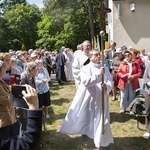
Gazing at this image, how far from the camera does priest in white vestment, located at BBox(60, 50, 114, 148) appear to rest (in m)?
4.54

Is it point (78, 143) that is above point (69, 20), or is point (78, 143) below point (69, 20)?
below

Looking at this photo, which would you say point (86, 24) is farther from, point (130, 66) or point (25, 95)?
point (25, 95)

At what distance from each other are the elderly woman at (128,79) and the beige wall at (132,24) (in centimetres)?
1081

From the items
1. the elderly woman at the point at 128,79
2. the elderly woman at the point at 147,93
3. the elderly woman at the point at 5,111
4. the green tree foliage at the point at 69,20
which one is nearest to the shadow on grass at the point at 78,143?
the elderly woman at the point at 147,93

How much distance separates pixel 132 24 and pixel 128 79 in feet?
37.1

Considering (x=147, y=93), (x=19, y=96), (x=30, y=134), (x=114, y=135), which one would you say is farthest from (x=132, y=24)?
(x=30, y=134)

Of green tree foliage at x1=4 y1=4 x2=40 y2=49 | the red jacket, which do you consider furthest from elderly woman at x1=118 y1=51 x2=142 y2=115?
green tree foliage at x1=4 y1=4 x2=40 y2=49

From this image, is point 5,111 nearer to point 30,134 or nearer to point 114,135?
point 30,134

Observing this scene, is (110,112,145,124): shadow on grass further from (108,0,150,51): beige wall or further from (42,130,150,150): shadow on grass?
(108,0,150,51): beige wall

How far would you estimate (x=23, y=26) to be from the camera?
4047 centimetres

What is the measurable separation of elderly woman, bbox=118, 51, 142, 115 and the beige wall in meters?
10.8

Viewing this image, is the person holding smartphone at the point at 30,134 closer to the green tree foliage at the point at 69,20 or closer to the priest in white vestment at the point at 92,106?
the priest in white vestment at the point at 92,106

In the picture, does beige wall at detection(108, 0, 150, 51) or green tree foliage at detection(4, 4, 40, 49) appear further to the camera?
green tree foliage at detection(4, 4, 40, 49)

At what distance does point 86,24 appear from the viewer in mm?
32812
